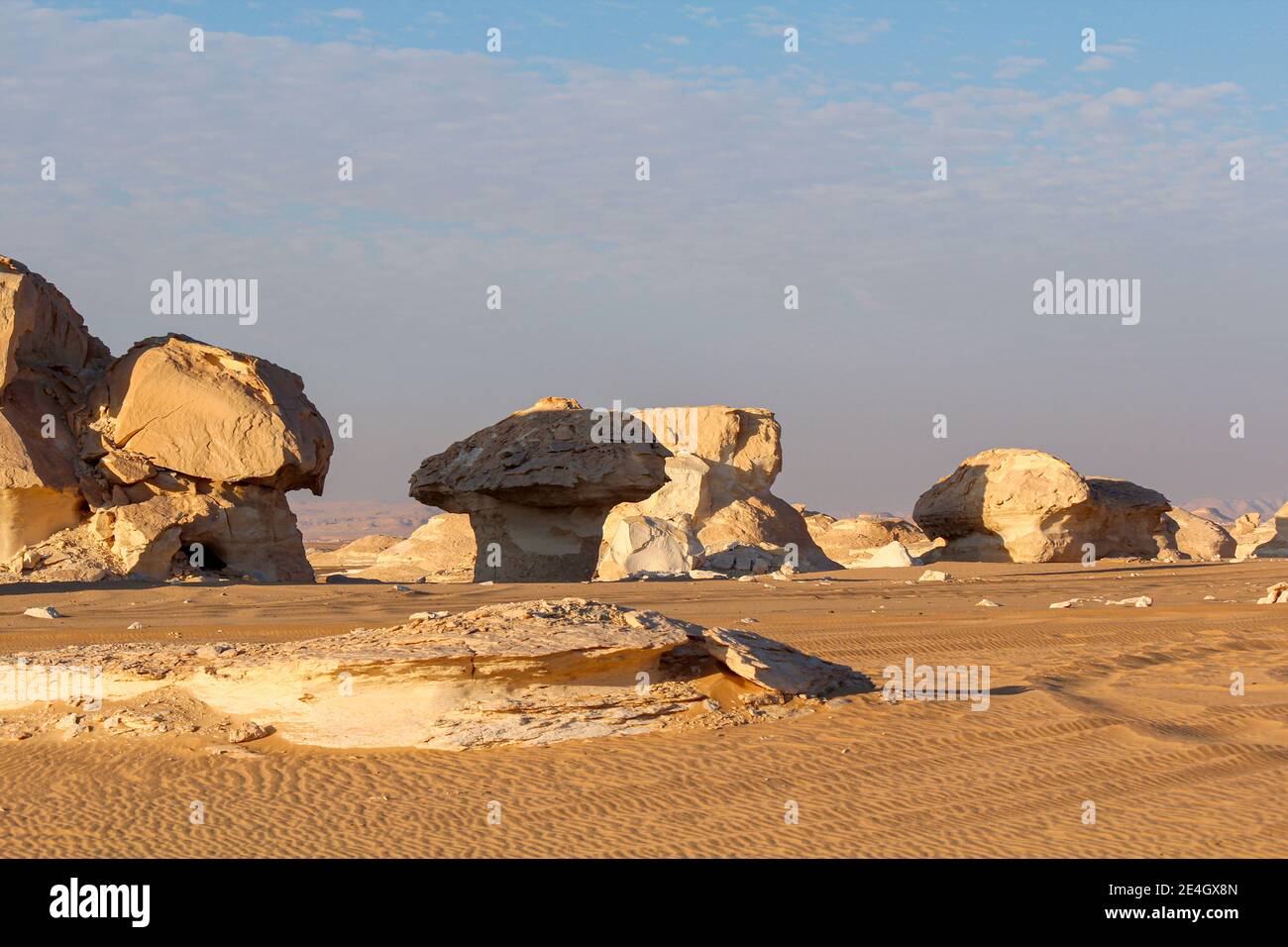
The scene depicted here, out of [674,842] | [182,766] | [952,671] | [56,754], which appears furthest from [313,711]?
[952,671]

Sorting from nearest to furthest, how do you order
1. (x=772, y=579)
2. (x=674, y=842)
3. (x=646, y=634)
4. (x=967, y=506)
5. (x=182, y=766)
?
(x=674, y=842)
(x=182, y=766)
(x=646, y=634)
(x=772, y=579)
(x=967, y=506)

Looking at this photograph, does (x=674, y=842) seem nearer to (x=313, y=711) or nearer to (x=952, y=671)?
(x=313, y=711)

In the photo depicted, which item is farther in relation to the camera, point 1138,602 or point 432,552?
point 432,552

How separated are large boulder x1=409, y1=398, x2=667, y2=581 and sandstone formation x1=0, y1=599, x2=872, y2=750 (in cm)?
1210

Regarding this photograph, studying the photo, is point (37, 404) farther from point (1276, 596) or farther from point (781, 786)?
Answer: point (1276, 596)

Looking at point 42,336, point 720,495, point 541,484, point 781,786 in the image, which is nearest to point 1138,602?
point 541,484

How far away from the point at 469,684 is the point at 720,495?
24286 millimetres

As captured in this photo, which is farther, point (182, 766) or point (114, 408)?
point (114, 408)

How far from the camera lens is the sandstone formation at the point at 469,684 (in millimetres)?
7250

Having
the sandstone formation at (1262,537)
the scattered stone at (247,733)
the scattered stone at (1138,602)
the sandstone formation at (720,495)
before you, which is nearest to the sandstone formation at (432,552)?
the sandstone formation at (720,495)

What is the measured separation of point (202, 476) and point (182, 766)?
1144 centimetres

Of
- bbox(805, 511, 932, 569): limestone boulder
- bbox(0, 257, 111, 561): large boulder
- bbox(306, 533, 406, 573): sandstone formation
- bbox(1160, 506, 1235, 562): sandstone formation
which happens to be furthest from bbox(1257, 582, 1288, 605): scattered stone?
bbox(306, 533, 406, 573): sandstone formation

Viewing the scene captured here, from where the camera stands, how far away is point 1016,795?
6379mm

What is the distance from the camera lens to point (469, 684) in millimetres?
7340
